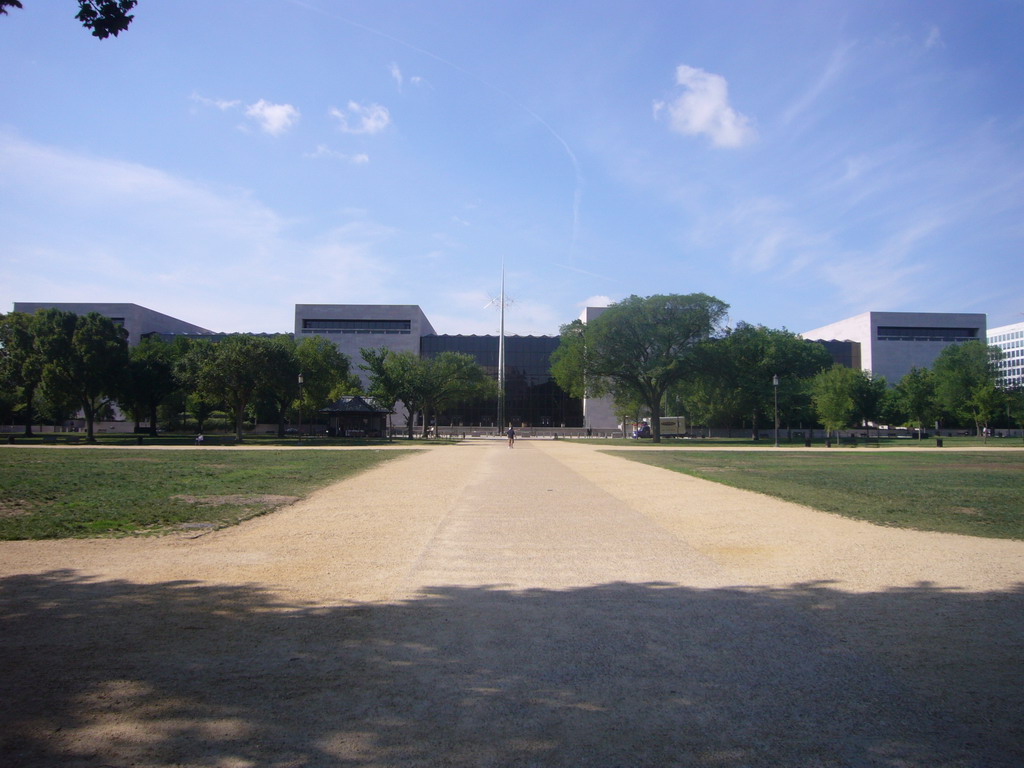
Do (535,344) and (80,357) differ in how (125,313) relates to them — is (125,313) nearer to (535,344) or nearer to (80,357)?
(80,357)

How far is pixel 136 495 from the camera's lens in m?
14.2

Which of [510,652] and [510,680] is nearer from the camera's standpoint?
[510,680]

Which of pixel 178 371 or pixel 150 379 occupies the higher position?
pixel 178 371

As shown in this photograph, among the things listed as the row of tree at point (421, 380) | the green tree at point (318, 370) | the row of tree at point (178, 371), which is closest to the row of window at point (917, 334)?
the row of tree at point (421, 380)

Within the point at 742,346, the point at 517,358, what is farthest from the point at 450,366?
the point at 517,358

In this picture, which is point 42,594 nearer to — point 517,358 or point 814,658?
point 814,658

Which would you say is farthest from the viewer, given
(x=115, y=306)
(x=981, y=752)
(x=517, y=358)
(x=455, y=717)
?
(x=517, y=358)

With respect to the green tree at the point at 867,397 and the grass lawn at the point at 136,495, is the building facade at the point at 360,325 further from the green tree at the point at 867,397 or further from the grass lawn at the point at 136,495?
the grass lawn at the point at 136,495

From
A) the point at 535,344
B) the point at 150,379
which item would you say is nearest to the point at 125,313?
the point at 150,379

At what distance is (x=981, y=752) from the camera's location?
11.2 feet

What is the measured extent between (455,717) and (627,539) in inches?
246

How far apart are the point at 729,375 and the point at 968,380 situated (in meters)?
34.1

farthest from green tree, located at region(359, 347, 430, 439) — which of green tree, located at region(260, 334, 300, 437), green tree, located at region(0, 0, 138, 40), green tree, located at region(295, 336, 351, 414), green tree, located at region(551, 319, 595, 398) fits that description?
green tree, located at region(0, 0, 138, 40)

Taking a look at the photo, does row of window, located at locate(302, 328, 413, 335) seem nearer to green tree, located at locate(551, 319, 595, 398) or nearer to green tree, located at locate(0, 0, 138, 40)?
green tree, located at locate(551, 319, 595, 398)
